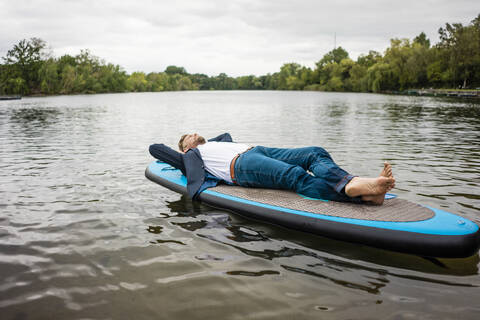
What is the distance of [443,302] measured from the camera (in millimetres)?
2912

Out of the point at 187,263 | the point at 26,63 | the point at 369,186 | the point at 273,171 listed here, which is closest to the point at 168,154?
the point at 273,171

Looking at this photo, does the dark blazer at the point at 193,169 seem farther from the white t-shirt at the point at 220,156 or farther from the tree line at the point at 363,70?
the tree line at the point at 363,70

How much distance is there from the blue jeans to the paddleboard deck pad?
0.11 m

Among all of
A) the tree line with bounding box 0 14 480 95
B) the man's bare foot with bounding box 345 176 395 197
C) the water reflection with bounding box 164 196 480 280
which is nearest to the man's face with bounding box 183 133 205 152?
the water reflection with bounding box 164 196 480 280

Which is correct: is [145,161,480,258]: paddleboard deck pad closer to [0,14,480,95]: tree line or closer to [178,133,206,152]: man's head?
[178,133,206,152]: man's head

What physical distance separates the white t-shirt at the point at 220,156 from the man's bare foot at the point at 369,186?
1770 mm

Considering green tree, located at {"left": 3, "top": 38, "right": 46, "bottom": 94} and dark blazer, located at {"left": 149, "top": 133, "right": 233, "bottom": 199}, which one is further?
green tree, located at {"left": 3, "top": 38, "right": 46, "bottom": 94}

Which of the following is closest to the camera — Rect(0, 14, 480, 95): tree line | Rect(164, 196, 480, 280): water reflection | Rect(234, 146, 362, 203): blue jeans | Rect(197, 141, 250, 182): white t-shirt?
Rect(164, 196, 480, 280): water reflection

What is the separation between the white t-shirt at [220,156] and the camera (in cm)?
521

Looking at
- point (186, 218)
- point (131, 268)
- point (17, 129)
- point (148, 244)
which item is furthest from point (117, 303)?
point (17, 129)

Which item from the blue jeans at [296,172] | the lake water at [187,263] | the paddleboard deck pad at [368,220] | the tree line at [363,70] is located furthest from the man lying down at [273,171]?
the tree line at [363,70]

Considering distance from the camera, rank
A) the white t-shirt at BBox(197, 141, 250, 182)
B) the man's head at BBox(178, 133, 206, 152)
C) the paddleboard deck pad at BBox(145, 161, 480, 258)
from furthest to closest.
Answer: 1. the man's head at BBox(178, 133, 206, 152)
2. the white t-shirt at BBox(197, 141, 250, 182)
3. the paddleboard deck pad at BBox(145, 161, 480, 258)

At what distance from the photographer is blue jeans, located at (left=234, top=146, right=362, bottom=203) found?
4230 mm

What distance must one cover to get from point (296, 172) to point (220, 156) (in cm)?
131
